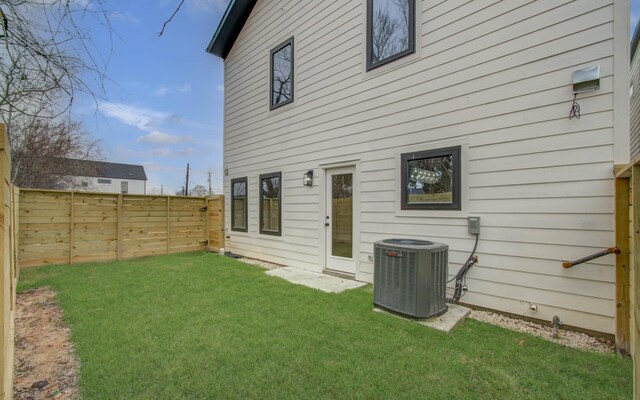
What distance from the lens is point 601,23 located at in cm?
300

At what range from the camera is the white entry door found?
17.8 feet

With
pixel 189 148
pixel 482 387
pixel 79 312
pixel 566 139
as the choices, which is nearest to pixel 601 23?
pixel 566 139

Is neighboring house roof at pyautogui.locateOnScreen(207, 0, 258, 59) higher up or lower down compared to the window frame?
higher up

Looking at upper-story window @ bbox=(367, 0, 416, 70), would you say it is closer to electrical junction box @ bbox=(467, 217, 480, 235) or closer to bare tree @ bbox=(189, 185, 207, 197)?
electrical junction box @ bbox=(467, 217, 480, 235)

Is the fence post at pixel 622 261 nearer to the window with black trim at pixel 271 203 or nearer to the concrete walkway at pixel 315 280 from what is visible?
the concrete walkway at pixel 315 280

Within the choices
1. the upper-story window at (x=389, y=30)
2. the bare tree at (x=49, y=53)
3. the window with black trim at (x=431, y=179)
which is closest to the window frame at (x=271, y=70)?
the upper-story window at (x=389, y=30)

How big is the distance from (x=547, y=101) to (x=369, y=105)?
96.6 inches

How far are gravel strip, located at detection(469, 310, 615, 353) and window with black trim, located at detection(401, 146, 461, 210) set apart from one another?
1351 millimetres

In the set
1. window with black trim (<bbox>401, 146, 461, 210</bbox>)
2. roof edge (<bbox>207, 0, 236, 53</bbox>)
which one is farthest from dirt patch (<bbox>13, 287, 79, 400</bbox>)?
roof edge (<bbox>207, 0, 236, 53</bbox>)

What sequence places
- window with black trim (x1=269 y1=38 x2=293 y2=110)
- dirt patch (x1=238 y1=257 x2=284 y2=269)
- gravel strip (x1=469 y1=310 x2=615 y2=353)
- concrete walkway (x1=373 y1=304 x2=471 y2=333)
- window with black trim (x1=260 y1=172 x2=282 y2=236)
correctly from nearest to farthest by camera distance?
gravel strip (x1=469 y1=310 x2=615 y2=353) < concrete walkway (x1=373 y1=304 x2=471 y2=333) < window with black trim (x1=269 y1=38 x2=293 y2=110) < dirt patch (x1=238 y1=257 x2=284 y2=269) < window with black trim (x1=260 y1=172 x2=282 y2=236)

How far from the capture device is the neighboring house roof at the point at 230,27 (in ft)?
25.3

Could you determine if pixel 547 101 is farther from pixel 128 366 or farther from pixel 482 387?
pixel 128 366

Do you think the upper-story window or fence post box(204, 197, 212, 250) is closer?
the upper-story window

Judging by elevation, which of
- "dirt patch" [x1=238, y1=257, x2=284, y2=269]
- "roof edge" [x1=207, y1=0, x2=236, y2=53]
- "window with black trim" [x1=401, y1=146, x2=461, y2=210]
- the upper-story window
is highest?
"roof edge" [x1=207, y1=0, x2=236, y2=53]
